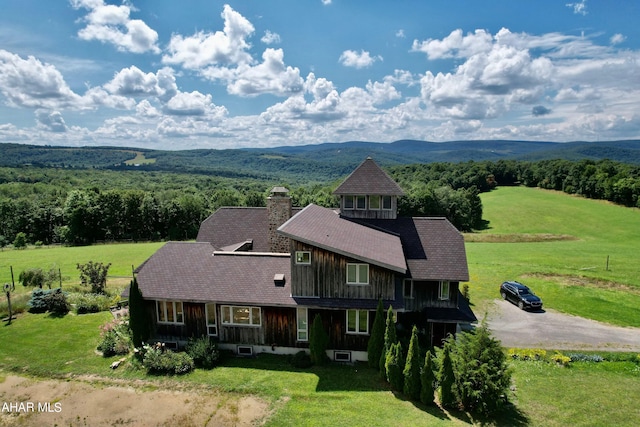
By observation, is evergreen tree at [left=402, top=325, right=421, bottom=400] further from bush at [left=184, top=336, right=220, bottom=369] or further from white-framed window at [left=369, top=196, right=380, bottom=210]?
white-framed window at [left=369, top=196, right=380, bottom=210]

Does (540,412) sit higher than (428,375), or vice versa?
(428,375)

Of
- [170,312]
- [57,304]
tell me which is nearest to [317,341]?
[170,312]

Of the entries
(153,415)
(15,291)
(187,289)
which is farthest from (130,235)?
(153,415)

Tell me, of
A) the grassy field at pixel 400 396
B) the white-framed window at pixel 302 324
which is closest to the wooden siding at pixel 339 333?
the white-framed window at pixel 302 324

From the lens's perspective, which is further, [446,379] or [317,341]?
[317,341]

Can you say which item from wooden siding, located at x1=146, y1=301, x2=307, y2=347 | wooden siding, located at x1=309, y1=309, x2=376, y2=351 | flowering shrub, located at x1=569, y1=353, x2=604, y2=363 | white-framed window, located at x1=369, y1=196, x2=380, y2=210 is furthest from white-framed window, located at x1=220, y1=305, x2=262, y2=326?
flowering shrub, located at x1=569, y1=353, x2=604, y2=363

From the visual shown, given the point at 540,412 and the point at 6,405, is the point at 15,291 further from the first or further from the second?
the point at 540,412

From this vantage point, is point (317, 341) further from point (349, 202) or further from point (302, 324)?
point (349, 202)
